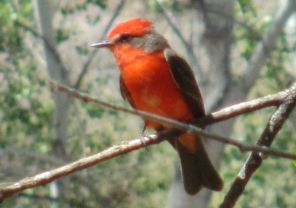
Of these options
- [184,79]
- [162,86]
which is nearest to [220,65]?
[184,79]

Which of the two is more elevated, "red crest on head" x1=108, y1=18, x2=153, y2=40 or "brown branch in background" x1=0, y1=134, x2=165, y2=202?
"brown branch in background" x1=0, y1=134, x2=165, y2=202

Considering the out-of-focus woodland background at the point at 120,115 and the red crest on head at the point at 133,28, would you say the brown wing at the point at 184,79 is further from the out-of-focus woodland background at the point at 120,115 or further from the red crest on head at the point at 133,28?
the out-of-focus woodland background at the point at 120,115

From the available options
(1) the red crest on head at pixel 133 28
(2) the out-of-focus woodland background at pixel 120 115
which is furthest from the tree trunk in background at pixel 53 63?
(1) the red crest on head at pixel 133 28

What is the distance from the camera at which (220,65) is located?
1259cm

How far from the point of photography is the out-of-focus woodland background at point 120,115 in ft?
40.3

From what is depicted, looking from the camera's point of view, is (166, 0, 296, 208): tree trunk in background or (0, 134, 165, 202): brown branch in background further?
(166, 0, 296, 208): tree trunk in background

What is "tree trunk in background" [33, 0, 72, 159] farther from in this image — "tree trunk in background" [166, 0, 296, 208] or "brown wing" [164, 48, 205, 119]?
"brown wing" [164, 48, 205, 119]

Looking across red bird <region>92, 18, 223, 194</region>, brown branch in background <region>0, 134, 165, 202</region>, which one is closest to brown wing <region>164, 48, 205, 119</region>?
red bird <region>92, 18, 223, 194</region>

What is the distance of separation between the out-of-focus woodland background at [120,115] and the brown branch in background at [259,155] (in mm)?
8613

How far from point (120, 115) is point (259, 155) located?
10.9 meters

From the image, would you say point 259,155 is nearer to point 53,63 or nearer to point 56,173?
point 56,173

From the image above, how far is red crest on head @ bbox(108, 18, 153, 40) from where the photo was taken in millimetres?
4961

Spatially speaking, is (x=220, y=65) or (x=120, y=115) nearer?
(x=220, y=65)

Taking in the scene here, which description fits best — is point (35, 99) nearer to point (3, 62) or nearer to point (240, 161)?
point (3, 62)
